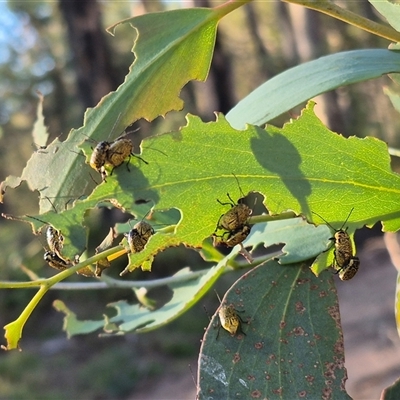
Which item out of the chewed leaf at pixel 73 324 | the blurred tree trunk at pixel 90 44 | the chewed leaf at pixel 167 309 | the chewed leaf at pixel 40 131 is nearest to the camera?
the chewed leaf at pixel 167 309

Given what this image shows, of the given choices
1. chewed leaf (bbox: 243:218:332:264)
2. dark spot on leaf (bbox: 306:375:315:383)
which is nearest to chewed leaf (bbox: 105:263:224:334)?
chewed leaf (bbox: 243:218:332:264)

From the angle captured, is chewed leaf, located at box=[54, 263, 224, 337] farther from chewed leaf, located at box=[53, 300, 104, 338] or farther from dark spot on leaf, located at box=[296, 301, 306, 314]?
dark spot on leaf, located at box=[296, 301, 306, 314]

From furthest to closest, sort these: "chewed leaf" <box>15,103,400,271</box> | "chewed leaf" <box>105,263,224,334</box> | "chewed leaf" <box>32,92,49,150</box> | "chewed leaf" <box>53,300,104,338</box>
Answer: "chewed leaf" <box>53,300,104,338</box>
"chewed leaf" <box>32,92,49,150</box>
"chewed leaf" <box>105,263,224,334</box>
"chewed leaf" <box>15,103,400,271</box>

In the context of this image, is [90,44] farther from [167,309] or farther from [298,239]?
[298,239]

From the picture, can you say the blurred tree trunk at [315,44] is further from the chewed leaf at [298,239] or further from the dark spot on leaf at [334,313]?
the dark spot on leaf at [334,313]

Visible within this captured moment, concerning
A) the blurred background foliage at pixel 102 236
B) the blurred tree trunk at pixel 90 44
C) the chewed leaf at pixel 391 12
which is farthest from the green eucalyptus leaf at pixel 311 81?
the blurred tree trunk at pixel 90 44

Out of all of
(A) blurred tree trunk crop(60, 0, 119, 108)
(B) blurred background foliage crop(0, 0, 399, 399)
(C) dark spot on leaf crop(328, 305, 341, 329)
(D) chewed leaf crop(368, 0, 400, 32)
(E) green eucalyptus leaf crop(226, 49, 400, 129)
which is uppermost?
(D) chewed leaf crop(368, 0, 400, 32)

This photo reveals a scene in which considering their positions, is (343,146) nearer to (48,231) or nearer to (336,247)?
(336,247)
